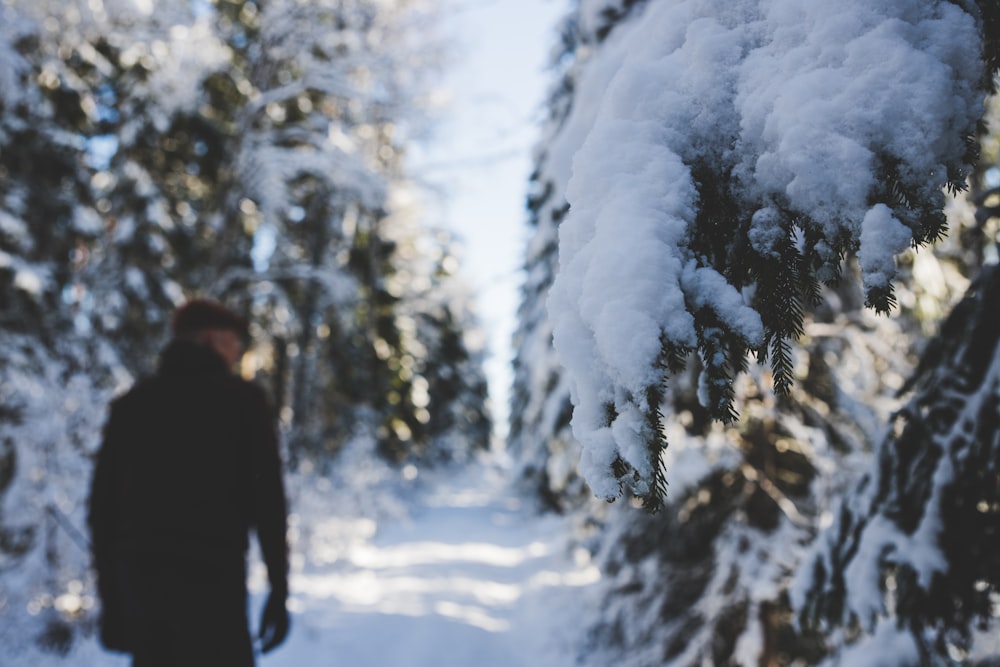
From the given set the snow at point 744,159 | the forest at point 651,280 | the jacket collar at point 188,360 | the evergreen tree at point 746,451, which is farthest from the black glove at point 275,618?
the snow at point 744,159

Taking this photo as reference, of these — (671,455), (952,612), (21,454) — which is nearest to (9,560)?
(21,454)

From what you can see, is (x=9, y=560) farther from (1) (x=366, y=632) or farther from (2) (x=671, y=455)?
(2) (x=671, y=455)

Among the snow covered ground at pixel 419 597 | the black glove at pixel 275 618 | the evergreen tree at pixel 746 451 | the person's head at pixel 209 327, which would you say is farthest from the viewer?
the snow covered ground at pixel 419 597

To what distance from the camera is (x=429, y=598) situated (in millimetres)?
6973

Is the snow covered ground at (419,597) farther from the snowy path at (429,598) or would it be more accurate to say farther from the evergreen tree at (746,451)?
the evergreen tree at (746,451)

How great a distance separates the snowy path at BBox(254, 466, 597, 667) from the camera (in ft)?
17.1

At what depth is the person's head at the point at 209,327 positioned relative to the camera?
2.44 meters

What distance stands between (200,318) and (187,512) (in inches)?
33.8

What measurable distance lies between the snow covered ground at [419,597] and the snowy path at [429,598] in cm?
2

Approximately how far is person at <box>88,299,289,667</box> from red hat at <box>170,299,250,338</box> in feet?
0.06

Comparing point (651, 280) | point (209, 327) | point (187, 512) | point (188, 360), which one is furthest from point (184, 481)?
point (651, 280)

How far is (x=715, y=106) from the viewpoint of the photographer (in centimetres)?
101

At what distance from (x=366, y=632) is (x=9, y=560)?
345 cm

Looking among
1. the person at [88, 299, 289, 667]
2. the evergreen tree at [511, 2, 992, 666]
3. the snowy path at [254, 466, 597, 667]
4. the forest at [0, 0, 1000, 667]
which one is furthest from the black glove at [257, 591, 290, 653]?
the snowy path at [254, 466, 597, 667]
